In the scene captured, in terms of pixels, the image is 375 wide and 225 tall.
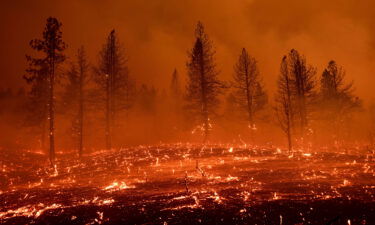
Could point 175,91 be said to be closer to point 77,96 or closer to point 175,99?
point 175,99

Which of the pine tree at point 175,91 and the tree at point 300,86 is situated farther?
the pine tree at point 175,91

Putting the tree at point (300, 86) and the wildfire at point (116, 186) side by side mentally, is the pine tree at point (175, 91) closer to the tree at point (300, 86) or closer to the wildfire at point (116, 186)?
the tree at point (300, 86)

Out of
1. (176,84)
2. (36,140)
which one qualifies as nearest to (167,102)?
(176,84)

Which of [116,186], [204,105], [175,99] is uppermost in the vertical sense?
[175,99]

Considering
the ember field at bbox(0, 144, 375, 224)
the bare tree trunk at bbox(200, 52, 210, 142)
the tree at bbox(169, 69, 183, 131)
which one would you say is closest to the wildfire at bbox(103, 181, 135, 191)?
the ember field at bbox(0, 144, 375, 224)

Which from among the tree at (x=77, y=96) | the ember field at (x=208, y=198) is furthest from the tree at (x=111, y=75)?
the ember field at (x=208, y=198)

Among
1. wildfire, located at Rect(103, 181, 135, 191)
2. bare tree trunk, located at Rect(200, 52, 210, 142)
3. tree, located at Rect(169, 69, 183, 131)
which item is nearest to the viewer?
wildfire, located at Rect(103, 181, 135, 191)

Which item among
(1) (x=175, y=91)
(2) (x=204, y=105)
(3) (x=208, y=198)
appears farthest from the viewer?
(1) (x=175, y=91)

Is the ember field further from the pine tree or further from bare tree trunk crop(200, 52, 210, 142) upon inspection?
A: the pine tree

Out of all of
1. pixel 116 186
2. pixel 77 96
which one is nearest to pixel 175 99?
pixel 77 96

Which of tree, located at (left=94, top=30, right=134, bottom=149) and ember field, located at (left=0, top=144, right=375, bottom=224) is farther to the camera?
tree, located at (left=94, top=30, right=134, bottom=149)

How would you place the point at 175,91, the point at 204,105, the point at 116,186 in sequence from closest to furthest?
1. the point at 116,186
2. the point at 204,105
3. the point at 175,91

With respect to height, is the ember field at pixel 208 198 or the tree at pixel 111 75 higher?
the tree at pixel 111 75

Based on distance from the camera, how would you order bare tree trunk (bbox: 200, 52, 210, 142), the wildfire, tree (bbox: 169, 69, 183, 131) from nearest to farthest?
the wildfire < bare tree trunk (bbox: 200, 52, 210, 142) < tree (bbox: 169, 69, 183, 131)
